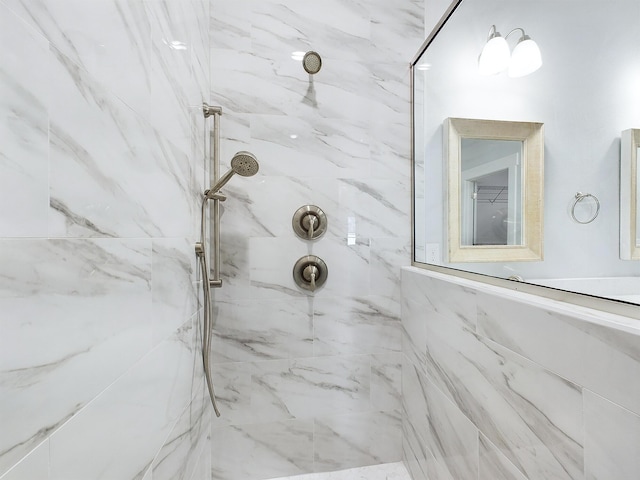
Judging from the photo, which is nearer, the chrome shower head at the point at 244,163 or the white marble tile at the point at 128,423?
the white marble tile at the point at 128,423

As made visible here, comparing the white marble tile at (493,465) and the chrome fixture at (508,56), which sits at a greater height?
the chrome fixture at (508,56)

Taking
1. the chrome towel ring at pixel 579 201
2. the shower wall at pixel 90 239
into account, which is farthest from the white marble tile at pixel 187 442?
the chrome towel ring at pixel 579 201

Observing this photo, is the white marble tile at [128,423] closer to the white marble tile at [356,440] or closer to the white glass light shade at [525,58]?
the white marble tile at [356,440]

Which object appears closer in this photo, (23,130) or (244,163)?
(23,130)

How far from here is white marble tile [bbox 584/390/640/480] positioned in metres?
0.53

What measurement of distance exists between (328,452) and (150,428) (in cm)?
104

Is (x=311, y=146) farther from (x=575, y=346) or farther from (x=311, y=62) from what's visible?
(x=575, y=346)

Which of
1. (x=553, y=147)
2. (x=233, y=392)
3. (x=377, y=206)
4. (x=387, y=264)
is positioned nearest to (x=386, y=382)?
(x=387, y=264)

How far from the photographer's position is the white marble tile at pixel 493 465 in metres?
0.81

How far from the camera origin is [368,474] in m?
1.55

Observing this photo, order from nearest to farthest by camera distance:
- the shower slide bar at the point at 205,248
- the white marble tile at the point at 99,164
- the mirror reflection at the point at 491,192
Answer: the white marble tile at the point at 99,164, the mirror reflection at the point at 491,192, the shower slide bar at the point at 205,248

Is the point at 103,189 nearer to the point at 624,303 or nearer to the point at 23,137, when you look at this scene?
the point at 23,137

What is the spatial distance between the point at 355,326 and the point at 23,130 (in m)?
1.40

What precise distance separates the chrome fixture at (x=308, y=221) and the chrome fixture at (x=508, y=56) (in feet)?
2.71
